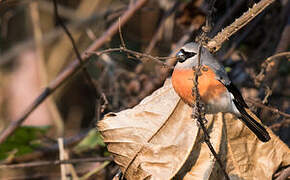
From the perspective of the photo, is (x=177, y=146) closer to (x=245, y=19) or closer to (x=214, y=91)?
(x=214, y=91)

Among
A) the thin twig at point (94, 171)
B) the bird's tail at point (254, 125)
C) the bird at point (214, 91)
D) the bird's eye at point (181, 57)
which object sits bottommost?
the thin twig at point (94, 171)

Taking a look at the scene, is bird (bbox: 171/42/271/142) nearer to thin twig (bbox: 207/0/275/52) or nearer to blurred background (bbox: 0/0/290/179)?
thin twig (bbox: 207/0/275/52)

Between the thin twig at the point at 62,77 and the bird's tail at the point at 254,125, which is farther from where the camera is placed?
the thin twig at the point at 62,77

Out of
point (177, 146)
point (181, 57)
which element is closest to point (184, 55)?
point (181, 57)

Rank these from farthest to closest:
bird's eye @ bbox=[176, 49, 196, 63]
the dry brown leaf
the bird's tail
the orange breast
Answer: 1. bird's eye @ bbox=[176, 49, 196, 63]
2. the orange breast
3. the bird's tail
4. the dry brown leaf

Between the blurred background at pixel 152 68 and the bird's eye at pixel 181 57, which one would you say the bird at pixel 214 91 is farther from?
the blurred background at pixel 152 68

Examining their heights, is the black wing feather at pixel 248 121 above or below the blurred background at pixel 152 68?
below

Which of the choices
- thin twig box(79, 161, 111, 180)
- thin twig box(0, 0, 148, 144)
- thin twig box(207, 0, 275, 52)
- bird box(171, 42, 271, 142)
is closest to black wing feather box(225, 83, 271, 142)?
bird box(171, 42, 271, 142)

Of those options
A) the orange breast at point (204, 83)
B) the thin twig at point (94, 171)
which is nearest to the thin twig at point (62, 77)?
the thin twig at point (94, 171)
